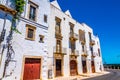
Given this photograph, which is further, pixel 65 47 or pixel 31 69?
pixel 65 47

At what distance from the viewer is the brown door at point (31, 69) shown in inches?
533

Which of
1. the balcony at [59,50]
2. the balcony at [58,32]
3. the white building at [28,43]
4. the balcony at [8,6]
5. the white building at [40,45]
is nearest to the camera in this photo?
the balcony at [8,6]

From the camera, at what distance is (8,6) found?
1275 cm

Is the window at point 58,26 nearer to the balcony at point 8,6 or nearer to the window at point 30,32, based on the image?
the window at point 30,32

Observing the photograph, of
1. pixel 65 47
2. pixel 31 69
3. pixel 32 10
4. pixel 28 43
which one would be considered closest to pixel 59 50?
pixel 65 47

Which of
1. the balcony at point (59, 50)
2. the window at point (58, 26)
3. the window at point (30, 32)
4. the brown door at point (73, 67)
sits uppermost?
the window at point (58, 26)

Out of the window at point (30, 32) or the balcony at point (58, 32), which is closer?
the window at point (30, 32)

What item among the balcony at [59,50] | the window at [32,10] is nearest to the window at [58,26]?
the balcony at [59,50]

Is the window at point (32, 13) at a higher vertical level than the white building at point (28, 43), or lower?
higher

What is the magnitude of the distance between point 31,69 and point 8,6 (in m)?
7.50

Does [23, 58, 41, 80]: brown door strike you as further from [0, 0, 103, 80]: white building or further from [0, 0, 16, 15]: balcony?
[0, 0, 16, 15]: balcony

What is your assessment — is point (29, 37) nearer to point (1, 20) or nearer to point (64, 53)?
point (1, 20)

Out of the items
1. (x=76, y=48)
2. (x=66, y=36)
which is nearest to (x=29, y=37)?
(x=66, y=36)

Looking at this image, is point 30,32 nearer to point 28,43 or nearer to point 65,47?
point 28,43
